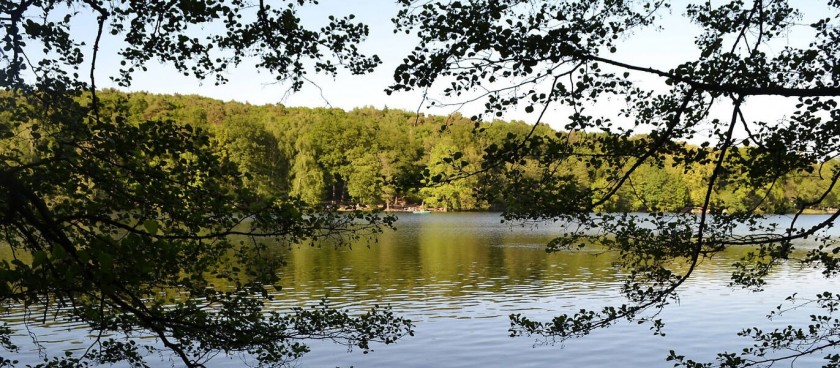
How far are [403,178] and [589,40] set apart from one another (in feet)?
5.78

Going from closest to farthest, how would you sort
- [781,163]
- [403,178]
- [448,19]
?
[448,19], [403,178], [781,163]

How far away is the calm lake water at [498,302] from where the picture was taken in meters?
13.5

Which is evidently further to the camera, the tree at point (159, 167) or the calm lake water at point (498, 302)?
the calm lake water at point (498, 302)

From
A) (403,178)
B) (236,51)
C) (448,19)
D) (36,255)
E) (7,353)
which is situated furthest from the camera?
(7,353)

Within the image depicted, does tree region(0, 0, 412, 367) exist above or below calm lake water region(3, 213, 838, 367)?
above

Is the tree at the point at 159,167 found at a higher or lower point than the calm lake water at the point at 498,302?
higher

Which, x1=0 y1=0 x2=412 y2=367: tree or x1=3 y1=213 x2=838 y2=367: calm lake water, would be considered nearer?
x1=0 y1=0 x2=412 y2=367: tree

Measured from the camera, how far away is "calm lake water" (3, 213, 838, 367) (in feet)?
44.4

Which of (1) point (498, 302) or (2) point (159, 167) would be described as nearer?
(2) point (159, 167)

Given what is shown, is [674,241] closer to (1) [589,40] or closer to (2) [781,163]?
(2) [781,163]

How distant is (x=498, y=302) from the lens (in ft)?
63.6

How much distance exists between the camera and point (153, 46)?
6.12m

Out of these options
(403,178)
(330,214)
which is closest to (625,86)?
(403,178)

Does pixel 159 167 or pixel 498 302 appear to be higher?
pixel 159 167
